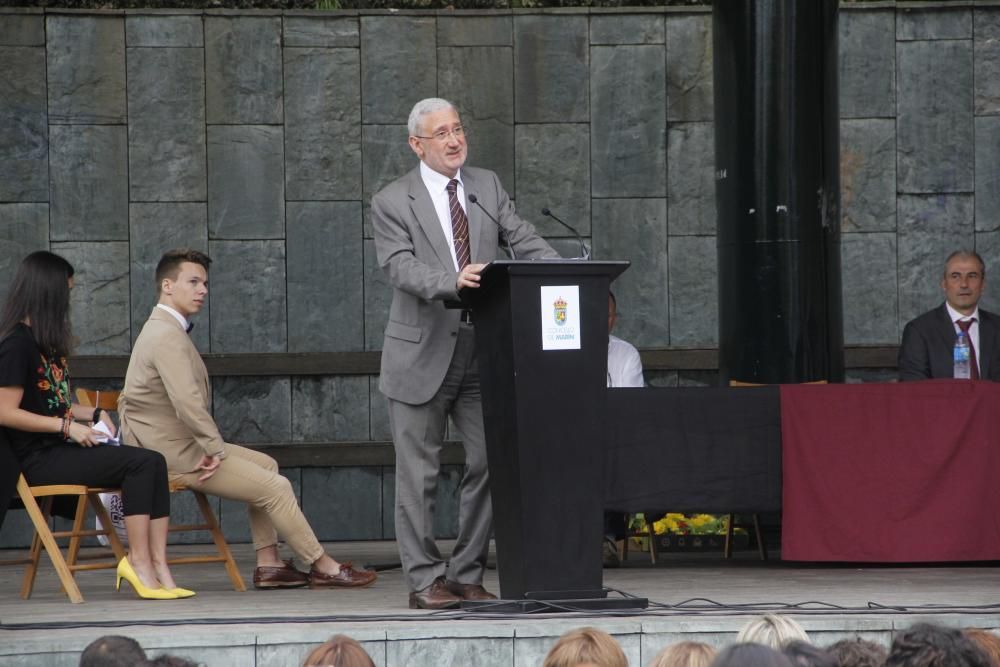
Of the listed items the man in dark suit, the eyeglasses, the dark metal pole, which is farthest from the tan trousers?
the man in dark suit

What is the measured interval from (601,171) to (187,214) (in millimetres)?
2495

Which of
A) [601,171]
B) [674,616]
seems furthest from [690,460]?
[601,171]

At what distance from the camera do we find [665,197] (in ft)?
29.7

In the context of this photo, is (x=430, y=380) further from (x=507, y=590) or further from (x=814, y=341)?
(x=814, y=341)

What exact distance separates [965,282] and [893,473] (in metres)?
1.49

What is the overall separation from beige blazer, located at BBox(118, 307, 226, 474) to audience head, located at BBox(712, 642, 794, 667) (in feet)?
13.2

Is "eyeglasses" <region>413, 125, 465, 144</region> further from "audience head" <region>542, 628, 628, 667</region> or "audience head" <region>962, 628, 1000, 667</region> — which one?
"audience head" <region>962, 628, 1000, 667</region>

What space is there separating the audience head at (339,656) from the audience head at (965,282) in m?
5.32

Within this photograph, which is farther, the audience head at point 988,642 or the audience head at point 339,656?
the audience head at point 988,642

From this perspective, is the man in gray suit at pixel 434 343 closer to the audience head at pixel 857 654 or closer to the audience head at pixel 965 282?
the audience head at pixel 857 654

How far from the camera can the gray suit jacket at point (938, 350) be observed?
Answer: 7.39 metres

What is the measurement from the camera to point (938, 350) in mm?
7398

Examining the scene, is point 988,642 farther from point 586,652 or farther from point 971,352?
point 971,352

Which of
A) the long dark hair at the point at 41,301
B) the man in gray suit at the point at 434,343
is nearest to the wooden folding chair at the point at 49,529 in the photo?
the long dark hair at the point at 41,301
